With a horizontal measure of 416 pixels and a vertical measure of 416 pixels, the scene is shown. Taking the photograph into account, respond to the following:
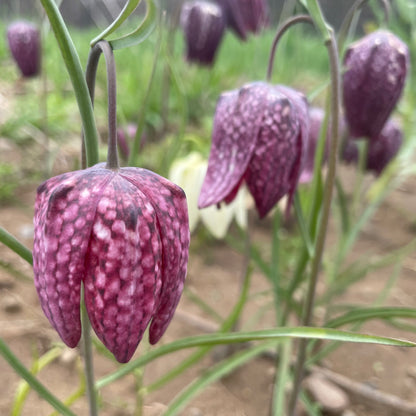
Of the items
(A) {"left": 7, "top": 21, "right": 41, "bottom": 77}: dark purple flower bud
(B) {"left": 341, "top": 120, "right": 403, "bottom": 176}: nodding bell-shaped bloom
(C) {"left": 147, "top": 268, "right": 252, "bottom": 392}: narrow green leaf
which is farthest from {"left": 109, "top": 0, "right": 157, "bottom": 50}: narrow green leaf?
(A) {"left": 7, "top": 21, "right": 41, "bottom": 77}: dark purple flower bud

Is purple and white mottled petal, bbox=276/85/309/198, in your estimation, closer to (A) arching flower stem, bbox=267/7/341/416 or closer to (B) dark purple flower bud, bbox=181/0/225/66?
(A) arching flower stem, bbox=267/7/341/416

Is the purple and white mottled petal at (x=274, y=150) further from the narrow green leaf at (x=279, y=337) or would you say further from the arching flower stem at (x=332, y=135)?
the narrow green leaf at (x=279, y=337)

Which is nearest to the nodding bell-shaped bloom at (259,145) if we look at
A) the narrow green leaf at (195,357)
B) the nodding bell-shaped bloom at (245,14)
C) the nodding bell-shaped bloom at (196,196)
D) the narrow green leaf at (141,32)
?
the narrow green leaf at (195,357)

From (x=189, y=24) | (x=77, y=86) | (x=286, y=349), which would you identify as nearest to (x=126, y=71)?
(x=189, y=24)

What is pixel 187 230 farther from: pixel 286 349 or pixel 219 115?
pixel 286 349

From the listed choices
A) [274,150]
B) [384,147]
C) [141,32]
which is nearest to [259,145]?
[274,150]

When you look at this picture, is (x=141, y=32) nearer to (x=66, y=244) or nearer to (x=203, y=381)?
(x=66, y=244)

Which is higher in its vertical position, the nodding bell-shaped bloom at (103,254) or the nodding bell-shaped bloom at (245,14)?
the nodding bell-shaped bloom at (245,14)
